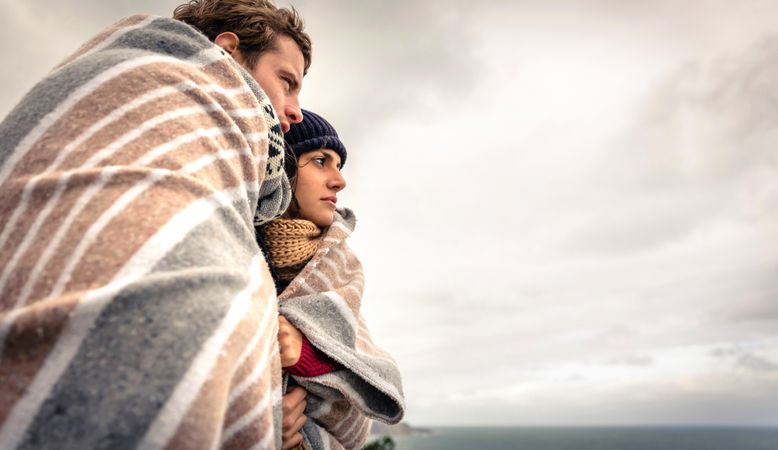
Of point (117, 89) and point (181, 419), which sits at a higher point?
point (117, 89)

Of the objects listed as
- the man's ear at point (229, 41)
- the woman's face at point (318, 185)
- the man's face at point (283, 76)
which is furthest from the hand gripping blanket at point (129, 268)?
the woman's face at point (318, 185)

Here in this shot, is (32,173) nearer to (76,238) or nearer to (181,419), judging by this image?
(76,238)

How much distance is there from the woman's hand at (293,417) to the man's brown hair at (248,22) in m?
1.70

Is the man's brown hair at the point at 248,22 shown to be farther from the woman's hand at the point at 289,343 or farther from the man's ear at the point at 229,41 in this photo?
the woman's hand at the point at 289,343

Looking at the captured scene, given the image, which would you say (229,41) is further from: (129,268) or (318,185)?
(129,268)

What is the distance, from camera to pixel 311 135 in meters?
3.47

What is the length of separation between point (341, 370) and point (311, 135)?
1927 millimetres

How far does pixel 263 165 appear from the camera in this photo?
128 cm

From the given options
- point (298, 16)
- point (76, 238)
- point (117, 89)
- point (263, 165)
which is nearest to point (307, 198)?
point (298, 16)

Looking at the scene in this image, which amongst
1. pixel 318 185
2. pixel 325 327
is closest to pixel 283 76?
pixel 318 185

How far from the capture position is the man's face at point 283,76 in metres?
2.36

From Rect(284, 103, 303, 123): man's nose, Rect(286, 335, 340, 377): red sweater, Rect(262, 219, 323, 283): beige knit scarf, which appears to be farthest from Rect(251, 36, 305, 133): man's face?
Rect(286, 335, 340, 377): red sweater

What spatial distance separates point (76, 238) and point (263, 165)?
1.85 ft

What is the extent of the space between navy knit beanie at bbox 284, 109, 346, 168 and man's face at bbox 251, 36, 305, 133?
2.63ft
